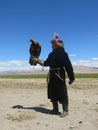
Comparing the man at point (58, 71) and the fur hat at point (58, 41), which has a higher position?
the fur hat at point (58, 41)

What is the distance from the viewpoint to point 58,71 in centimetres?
958

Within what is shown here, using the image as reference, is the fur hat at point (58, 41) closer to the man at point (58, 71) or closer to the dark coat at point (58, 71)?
the man at point (58, 71)

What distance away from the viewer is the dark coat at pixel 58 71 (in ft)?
31.0

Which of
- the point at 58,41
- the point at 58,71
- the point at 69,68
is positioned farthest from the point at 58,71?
the point at 58,41

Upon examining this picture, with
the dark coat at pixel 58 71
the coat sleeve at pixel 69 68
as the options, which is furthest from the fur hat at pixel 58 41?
the coat sleeve at pixel 69 68

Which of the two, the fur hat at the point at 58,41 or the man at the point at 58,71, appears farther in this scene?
the fur hat at the point at 58,41

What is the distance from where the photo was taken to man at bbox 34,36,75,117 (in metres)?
9.46

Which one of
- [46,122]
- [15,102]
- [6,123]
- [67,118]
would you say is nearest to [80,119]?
[67,118]

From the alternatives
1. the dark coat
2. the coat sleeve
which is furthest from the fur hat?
the coat sleeve

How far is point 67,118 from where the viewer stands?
9.14m

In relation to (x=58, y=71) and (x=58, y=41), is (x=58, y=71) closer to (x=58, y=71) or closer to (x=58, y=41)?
(x=58, y=71)

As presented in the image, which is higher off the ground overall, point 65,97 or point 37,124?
point 65,97

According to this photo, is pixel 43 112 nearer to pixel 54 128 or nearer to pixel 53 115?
pixel 53 115

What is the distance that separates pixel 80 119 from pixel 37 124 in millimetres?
1286
